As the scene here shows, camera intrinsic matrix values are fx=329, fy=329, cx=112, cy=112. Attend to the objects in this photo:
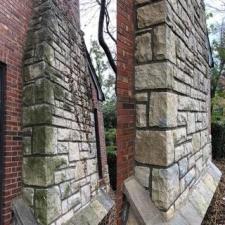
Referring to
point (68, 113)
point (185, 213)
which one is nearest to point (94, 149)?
point (68, 113)

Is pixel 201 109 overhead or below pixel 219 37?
below

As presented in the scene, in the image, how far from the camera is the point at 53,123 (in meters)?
4.70

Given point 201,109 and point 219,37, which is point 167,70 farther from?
point 219,37

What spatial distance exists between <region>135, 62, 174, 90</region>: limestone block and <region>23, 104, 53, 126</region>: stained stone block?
226 centimetres

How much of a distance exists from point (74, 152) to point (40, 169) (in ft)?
3.30

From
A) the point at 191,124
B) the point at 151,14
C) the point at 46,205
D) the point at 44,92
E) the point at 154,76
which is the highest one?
the point at 151,14

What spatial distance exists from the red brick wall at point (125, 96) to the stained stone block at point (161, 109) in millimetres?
209

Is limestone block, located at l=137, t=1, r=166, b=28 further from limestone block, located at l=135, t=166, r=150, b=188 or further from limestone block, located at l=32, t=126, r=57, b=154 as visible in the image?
limestone block, located at l=32, t=126, r=57, b=154

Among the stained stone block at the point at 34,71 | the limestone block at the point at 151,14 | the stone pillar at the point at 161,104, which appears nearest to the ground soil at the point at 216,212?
the stone pillar at the point at 161,104

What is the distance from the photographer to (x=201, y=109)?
13.8 feet

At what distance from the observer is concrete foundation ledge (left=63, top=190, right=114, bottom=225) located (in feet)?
17.5

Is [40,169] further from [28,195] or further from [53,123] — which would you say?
[53,123]

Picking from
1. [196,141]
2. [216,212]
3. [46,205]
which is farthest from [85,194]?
[196,141]

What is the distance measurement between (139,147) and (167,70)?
0.64 m
